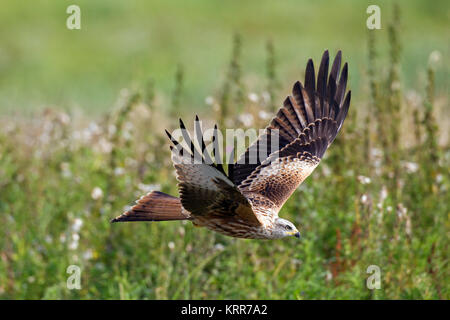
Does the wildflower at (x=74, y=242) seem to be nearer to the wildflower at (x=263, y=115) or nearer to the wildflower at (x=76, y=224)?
the wildflower at (x=76, y=224)

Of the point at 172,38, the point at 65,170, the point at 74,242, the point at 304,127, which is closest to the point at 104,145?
the point at 65,170

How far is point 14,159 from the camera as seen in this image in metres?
6.52

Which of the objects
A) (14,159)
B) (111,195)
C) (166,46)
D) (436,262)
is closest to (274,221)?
(436,262)

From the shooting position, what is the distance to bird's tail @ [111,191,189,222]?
12.6 ft

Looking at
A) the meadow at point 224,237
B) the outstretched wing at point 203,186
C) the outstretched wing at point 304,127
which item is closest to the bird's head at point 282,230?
the outstretched wing at point 203,186

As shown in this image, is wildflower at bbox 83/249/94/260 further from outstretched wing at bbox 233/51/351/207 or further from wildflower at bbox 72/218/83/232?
outstretched wing at bbox 233/51/351/207

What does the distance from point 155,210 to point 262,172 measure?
1.00 m

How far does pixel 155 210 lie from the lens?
394 cm

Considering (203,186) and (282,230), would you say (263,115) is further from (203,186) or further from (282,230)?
(203,186)

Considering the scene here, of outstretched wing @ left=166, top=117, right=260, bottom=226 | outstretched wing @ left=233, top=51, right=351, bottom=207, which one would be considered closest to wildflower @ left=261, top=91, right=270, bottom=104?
outstretched wing @ left=233, top=51, right=351, bottom=207

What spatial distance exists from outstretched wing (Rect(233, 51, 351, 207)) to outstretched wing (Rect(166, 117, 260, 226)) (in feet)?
3.13

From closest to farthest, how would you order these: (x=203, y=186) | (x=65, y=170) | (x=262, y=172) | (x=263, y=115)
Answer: (x=203, y=186), (x=262, y=172), (x=263, y=115), (x=65, y=170)

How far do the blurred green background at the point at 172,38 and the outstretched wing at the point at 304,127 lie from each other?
7.23 m

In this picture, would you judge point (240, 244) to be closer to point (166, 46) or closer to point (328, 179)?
point (328, 179)
